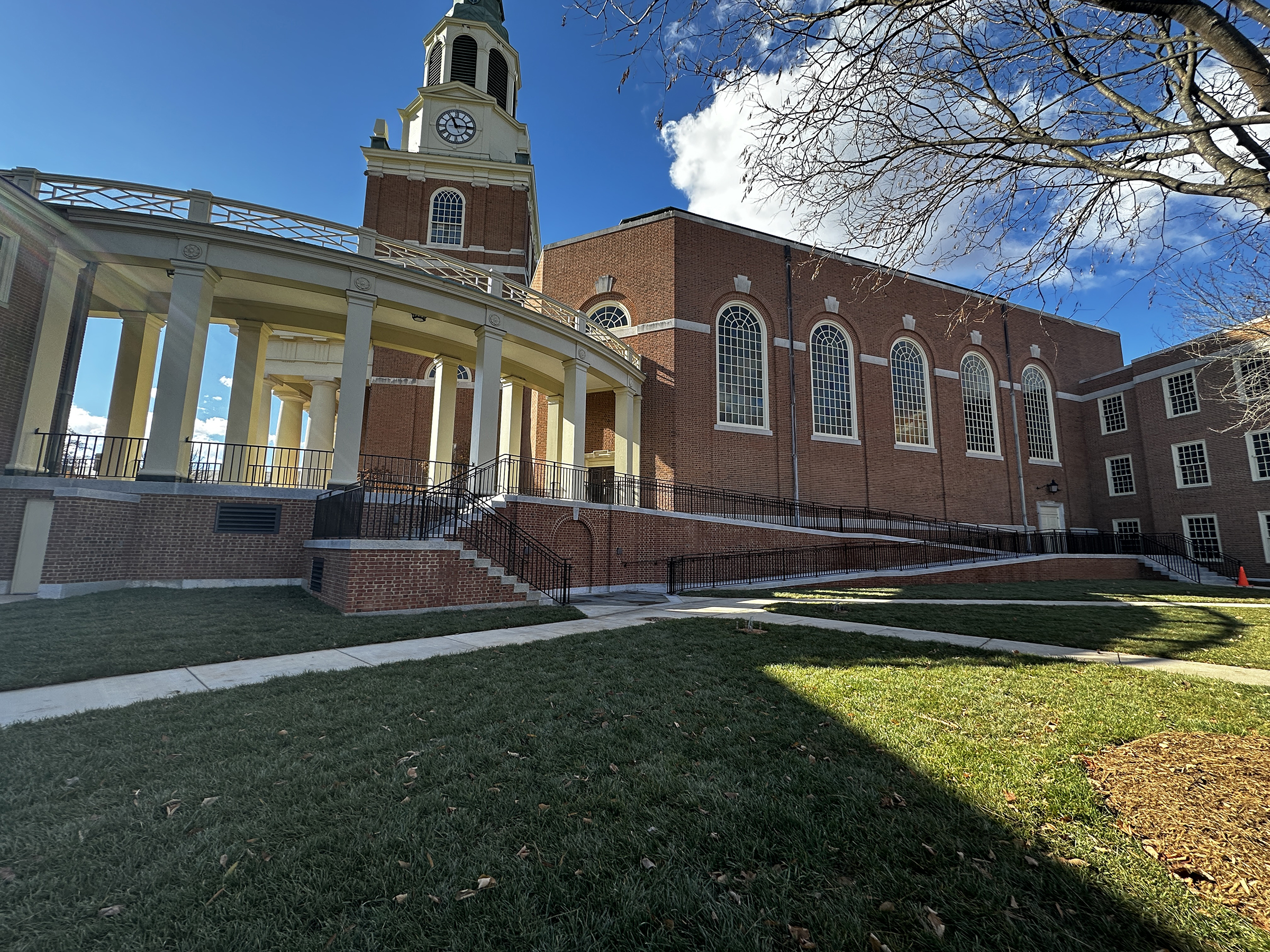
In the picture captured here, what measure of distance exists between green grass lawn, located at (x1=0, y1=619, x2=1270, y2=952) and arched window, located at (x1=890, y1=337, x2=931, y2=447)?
22.5 m

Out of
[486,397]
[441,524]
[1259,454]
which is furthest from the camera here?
[1259,454]

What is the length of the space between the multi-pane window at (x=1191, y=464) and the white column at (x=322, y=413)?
124 feet

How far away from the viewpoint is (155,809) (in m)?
2.95

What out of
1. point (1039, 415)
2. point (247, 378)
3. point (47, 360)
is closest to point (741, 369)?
point (247, 378)

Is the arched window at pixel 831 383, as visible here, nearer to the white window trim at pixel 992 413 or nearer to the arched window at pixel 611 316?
the white window trim at pixel 992 413

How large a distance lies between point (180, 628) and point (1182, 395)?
3828cm

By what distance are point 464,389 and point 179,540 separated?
13937 millimetres

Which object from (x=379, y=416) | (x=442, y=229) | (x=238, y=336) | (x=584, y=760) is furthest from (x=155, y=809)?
(x=442, y=229)

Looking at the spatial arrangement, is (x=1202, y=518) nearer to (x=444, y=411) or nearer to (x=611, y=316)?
(x=611, y=316)

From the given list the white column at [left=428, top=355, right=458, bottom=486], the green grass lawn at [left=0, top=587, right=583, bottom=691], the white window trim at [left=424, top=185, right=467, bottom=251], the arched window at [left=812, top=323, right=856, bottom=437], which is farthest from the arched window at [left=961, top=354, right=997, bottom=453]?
the green grass lawn at [left=0, top=587, right=583, bottom=691]

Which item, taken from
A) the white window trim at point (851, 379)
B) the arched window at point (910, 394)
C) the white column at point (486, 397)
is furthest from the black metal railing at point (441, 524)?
the arched window at point (910, 394)

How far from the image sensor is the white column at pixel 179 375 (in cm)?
1145

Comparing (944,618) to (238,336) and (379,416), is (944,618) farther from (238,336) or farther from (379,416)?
(379,416)

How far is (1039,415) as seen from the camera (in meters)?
30.6
